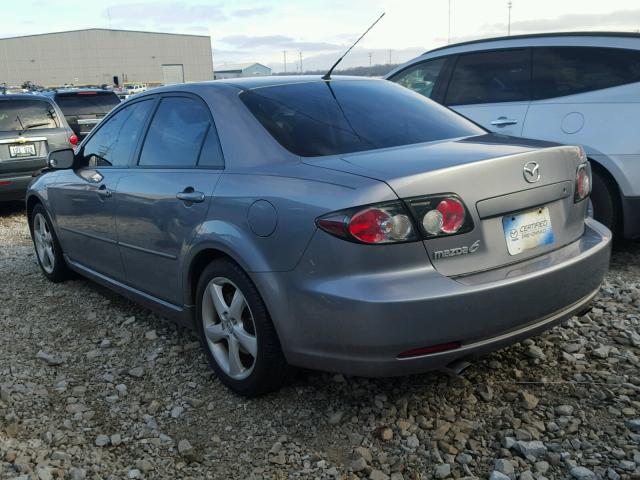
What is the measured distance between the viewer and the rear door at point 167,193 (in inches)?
130

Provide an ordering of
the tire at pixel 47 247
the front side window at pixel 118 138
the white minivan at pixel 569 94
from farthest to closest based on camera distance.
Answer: the tire at pixel 47 247 < the white minivan at pixel 569 94 < the front side window at pixel 118 138

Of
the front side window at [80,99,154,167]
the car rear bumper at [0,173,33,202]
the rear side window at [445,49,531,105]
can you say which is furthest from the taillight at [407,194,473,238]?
the car rear bumper at [0,173,33,202]

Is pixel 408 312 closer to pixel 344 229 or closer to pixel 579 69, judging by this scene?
pixel 344 229

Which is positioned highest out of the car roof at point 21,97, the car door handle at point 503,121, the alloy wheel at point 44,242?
the car roof at point 21,97

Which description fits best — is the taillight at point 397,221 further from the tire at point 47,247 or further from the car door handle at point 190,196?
the tire at point 47,247

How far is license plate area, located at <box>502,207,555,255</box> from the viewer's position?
2688 mm

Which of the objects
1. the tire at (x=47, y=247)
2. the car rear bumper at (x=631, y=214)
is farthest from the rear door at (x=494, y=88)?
the tire at (x=47, y=247)

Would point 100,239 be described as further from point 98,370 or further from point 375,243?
point 375,243

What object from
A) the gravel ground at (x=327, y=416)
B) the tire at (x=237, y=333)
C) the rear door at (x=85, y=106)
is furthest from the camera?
the rear door at (x=85, y=106)

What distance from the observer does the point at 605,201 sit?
4918 mm

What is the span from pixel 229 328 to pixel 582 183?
6.16 feet

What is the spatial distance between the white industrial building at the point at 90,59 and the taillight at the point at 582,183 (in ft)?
281

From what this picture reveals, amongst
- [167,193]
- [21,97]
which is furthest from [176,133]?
[21,97]

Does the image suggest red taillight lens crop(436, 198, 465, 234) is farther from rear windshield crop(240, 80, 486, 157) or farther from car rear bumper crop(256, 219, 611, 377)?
rear windshield crop(240, 80, 486, 157)
